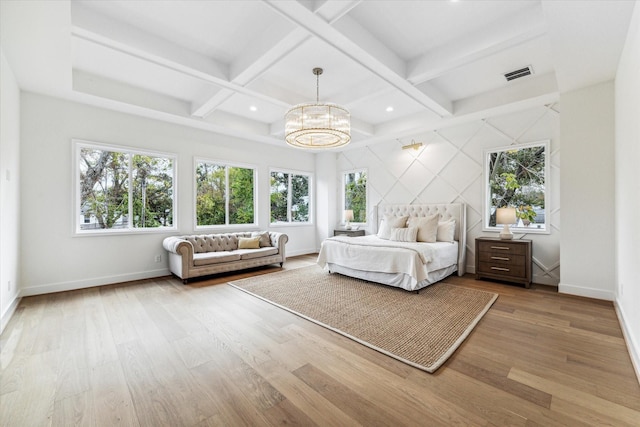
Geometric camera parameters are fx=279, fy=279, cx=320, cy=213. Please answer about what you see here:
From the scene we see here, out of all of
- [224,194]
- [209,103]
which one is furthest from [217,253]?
[209,103]

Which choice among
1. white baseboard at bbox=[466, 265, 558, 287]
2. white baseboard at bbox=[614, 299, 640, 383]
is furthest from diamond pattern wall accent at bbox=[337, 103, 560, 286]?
white baseboard at bbox=[614, 299, 640, 383]

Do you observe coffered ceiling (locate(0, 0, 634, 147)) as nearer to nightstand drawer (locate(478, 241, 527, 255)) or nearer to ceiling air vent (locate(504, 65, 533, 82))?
ceiling air vent (locate(504, 65, 533, 82))

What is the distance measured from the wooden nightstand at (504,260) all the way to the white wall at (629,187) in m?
0.93

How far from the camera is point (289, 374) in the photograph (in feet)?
6.25

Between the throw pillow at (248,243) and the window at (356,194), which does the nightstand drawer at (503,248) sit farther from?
the throw pillow at (248,243)

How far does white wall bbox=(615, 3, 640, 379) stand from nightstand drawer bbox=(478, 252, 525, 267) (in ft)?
3.27

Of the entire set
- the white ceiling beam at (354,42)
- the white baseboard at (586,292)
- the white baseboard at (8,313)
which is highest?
the white ceiling beam at (354,42)

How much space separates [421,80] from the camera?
11.4 ft

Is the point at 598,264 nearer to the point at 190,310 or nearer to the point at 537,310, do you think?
the point at 537,310

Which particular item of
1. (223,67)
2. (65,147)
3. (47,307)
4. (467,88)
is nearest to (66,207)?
(65,147)

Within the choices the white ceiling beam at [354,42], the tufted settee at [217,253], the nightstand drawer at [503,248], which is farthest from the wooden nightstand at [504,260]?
the tufted settee at [217,253]

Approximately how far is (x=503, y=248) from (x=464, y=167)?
1.58 m

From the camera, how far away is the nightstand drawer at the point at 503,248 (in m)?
3.94

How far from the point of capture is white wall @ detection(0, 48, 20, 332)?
2764 millimetres
